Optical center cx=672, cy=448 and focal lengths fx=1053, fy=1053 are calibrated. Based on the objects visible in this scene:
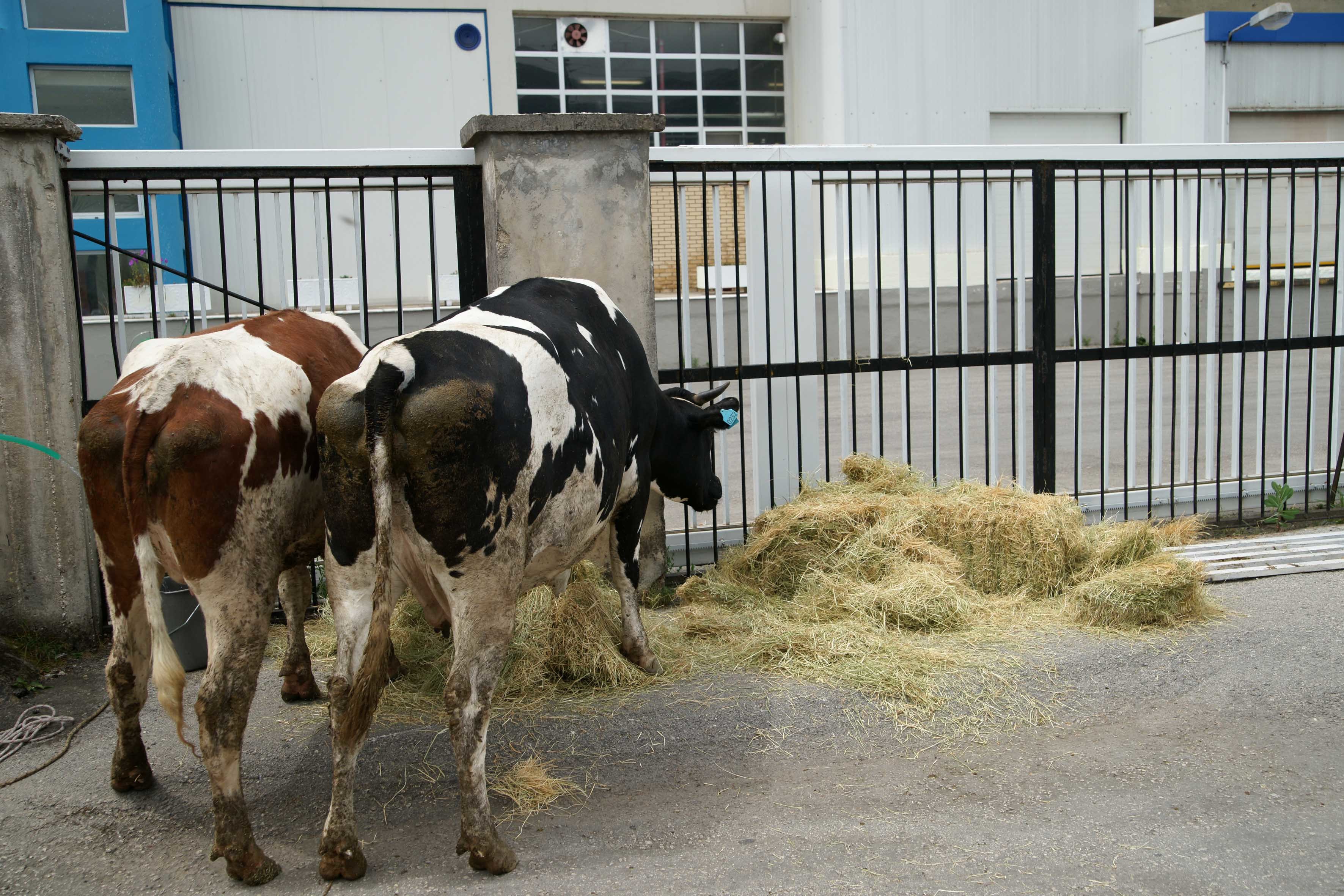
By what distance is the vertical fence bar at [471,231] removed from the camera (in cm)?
584

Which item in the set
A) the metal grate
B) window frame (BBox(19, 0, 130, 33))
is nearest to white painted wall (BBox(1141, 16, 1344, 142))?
the metal grate

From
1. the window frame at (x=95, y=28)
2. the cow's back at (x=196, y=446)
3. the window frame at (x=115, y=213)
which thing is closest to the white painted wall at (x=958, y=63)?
the window frame at (x=95, y=28)

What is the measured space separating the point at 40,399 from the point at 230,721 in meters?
2.92

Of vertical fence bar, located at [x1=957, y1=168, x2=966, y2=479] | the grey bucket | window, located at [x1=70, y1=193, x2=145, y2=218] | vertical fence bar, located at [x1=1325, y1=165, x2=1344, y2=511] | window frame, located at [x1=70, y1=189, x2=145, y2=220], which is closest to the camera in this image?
the grey bucket

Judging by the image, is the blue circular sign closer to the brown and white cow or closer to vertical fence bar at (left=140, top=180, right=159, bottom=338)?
vertical fence bar at (left=140, top=180, right=159, bottom=338)

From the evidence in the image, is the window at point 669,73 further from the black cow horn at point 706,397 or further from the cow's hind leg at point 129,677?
the cow's hind leg at point 129,677

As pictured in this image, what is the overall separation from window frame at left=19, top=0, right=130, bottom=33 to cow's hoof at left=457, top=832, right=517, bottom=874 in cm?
1974

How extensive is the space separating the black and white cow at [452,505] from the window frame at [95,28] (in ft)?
61.4

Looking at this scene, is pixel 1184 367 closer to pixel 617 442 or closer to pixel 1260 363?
pixel 1260 363

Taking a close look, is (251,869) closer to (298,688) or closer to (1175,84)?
(298,688)

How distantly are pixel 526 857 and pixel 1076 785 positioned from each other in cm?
200

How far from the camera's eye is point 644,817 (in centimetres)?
371

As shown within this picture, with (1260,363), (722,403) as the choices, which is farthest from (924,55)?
(722,403)

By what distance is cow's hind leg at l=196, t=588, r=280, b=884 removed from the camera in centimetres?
328
